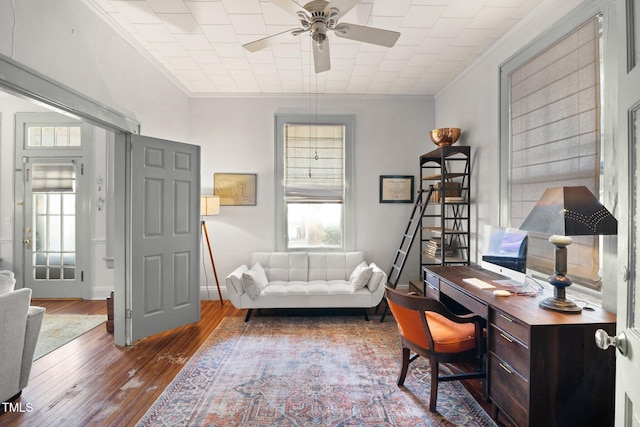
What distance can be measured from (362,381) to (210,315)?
2354 mm

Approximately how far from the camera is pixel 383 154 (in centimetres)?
491

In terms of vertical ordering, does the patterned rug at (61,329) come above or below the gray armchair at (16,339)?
below

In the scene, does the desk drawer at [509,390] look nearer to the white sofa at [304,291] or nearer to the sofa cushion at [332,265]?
the white sofa at [304,291]

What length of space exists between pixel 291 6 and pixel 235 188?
3.05 m

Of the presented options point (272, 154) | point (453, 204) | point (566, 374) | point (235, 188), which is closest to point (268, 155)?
point (272, 154)

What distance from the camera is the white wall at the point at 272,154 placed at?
4844mm

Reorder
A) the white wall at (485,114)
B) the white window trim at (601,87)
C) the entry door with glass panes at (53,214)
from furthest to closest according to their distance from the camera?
the entry door with glass panes at (53,214), the white wall at (485,114), the white window trim at (601,87)

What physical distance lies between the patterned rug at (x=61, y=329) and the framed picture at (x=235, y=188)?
211 cm

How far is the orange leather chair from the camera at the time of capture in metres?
2.20

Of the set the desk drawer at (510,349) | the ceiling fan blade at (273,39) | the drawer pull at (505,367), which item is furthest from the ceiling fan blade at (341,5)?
the drawer pull at (505,367)

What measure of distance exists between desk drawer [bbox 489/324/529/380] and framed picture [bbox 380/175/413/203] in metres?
2.93

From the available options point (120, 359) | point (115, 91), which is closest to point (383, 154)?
point (115, 91)

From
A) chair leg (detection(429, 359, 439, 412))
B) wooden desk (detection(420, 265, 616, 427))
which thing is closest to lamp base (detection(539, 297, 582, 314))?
wooden desk (detection(420, 265, 616, 427))

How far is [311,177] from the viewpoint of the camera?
487 cm
